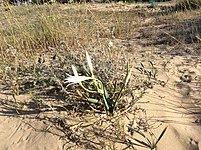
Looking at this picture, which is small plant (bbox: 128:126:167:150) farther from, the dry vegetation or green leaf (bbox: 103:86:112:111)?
green leaf (bbox: 103:86:112:111)

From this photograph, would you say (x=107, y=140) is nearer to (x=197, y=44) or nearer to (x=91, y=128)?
(x=91, y=128)

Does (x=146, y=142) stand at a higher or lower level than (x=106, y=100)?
lower

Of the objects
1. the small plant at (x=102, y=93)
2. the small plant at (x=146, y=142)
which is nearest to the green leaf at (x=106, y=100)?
the small plant at (x=102, y=93)

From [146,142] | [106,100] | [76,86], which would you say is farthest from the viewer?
[76,86]

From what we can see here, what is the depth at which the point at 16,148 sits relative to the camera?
170 centimetres

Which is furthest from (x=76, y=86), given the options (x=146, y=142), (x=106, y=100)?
(x=146, y=142)

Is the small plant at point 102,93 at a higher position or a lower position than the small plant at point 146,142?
higher

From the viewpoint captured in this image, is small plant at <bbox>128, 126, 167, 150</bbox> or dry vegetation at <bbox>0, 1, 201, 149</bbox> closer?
small plant at <bbox>128, 126, 167, 150</bbox>

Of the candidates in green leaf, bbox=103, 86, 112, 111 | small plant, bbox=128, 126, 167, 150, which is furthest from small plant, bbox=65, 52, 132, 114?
small plant, bbox=128, 126, 167, 150

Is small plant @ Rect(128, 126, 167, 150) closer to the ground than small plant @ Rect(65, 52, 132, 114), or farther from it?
closer to the ground

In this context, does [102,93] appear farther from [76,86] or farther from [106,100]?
[76,86]

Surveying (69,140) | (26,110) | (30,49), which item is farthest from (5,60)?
(69,140)

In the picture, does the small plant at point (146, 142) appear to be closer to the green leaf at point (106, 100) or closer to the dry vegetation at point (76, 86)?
the dry vegetation at point (76, 86)

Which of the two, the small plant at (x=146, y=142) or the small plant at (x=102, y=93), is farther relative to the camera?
the small plant at (x=102, y=93)
